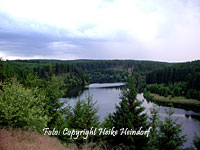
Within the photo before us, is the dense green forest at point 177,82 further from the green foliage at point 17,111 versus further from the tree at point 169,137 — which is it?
the green foliage at point 17,111

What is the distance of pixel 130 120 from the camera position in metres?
15.1

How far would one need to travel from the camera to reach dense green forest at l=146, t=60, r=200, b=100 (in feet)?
259

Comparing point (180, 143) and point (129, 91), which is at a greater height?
point (129, 91)

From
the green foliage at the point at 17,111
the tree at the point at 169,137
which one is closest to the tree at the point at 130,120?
the tree at the point at 169,137

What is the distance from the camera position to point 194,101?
229 ft

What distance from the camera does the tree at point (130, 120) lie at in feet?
48.0

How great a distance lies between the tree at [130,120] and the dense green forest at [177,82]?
6346cm

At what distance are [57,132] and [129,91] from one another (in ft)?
21.0

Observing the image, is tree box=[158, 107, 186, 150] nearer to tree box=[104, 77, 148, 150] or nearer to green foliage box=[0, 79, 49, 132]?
tree box=[104, 77, 148, 150]

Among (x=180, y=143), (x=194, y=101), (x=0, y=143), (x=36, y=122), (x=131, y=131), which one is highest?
(x=0, y=143)

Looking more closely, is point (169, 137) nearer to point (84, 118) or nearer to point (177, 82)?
point (84, 118)

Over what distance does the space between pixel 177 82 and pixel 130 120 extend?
93.6 metres

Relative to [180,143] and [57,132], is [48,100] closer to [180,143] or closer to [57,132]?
[57,132]

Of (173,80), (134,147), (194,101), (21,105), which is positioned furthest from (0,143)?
(173,80)
